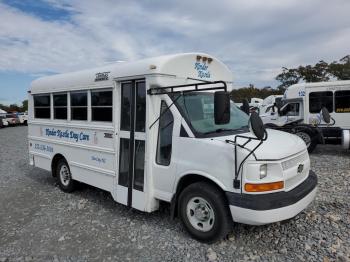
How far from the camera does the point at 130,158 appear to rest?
17.2 ft

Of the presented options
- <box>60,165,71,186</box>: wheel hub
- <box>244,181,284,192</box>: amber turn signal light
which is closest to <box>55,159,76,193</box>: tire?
<box>60,165,71,186</box>: wheel hub

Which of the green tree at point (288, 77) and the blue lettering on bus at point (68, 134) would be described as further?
the green tree at point (288, 77)

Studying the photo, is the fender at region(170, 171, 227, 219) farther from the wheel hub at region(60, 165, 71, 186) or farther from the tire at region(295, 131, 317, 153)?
the tire at region(295, 131, 317, 153)

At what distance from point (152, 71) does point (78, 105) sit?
2.35 meters

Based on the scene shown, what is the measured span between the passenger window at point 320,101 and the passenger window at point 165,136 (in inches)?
389

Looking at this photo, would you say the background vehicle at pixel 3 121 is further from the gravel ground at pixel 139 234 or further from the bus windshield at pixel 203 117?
the bus windshield at pixel 203 117

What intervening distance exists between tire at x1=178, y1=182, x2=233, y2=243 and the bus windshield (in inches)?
29.7

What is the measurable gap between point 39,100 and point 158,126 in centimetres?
415

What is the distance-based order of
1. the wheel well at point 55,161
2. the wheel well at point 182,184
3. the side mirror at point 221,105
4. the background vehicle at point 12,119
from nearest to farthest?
1. the side mirror at point 221,105
2. the wheel well at point 182,184
3. the wheel well at point 55,161
4. the background vehicle at point 12,119

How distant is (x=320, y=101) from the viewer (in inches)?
508

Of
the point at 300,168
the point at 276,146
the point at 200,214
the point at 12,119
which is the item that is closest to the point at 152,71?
the point at 276,146

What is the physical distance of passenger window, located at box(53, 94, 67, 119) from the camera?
6861 mm

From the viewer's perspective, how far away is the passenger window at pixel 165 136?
476 centimetres

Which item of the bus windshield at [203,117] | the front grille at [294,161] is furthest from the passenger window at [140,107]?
the front grille at [294,161]
